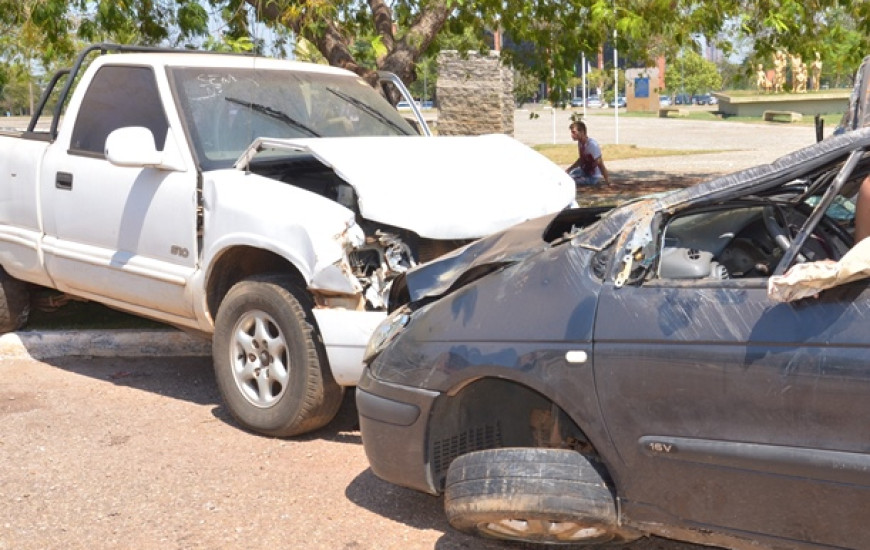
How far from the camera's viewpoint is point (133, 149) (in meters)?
6.29

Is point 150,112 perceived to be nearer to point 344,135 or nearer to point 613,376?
point 344,135

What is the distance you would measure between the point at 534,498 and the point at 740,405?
2.59ft

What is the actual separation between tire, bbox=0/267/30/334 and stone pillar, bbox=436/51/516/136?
1860 centimetres

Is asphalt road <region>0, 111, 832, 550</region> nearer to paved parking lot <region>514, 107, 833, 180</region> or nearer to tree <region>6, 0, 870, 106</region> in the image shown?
tree <region>6, 0, 870, 106</region>

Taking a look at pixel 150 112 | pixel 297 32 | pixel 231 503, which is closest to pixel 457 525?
pixel 231 503

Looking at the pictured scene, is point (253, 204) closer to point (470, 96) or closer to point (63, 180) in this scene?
point (63, 180)

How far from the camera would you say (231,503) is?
5.09m

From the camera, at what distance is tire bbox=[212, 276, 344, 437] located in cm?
563

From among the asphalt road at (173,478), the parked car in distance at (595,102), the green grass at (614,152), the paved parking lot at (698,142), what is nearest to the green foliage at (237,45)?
the asphalt road at (173,478)

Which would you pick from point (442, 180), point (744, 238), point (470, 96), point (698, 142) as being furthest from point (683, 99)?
point (744, 238)

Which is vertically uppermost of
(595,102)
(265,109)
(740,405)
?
(265,109)

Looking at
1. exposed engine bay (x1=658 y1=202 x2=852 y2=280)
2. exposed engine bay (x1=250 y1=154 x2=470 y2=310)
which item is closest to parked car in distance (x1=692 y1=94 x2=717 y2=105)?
exposed engine bay (x1=250 y1=154 x2=470 y2=310)

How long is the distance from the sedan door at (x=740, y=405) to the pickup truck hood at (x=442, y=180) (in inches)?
75.0

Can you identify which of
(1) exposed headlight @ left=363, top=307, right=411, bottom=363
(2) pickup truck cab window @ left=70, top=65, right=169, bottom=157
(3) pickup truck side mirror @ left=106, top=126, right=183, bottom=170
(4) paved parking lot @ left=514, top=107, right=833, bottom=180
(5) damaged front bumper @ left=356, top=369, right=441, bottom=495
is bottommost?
(4) paved parking lot @ left=514, top=107, right=833, bottom=180
